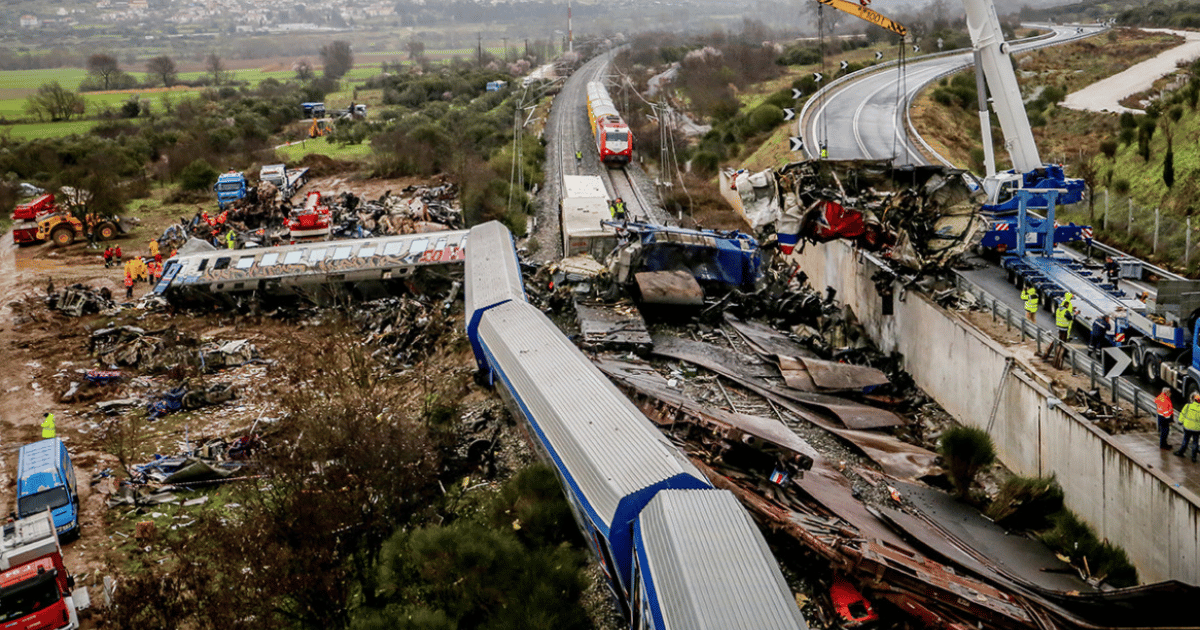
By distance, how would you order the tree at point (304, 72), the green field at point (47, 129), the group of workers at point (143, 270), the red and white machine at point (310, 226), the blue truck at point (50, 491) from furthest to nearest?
the tree at point (304, 72)
the green field at point (47, 129)
the red and white machine at point (310, 226)
the group of workers at point (143, 270)
the blue truck at point (50, 491)

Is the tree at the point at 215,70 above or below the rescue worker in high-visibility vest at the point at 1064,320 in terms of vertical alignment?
above

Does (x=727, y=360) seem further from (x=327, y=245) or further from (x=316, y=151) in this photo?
(x=316, y=151)

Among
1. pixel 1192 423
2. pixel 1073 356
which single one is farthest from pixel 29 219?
pixel 1192 423

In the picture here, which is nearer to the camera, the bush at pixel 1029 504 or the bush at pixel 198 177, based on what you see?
the bush at pixel 1029 504

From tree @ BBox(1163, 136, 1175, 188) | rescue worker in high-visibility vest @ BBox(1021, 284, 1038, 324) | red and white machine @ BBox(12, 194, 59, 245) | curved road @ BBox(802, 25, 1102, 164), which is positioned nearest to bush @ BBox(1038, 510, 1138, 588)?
rescue worker in high-visibility vest @ BBox(1021, 284, 1038, 324)

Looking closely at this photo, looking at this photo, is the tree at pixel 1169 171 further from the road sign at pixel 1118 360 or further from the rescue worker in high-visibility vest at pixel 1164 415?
the rescue worker in high-visibility vest at pixel 1164 415

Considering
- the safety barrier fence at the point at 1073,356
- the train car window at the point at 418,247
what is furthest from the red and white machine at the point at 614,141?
the safety barrier fence at the point at 1073,356

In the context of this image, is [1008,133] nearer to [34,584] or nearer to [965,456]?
[965,456]
